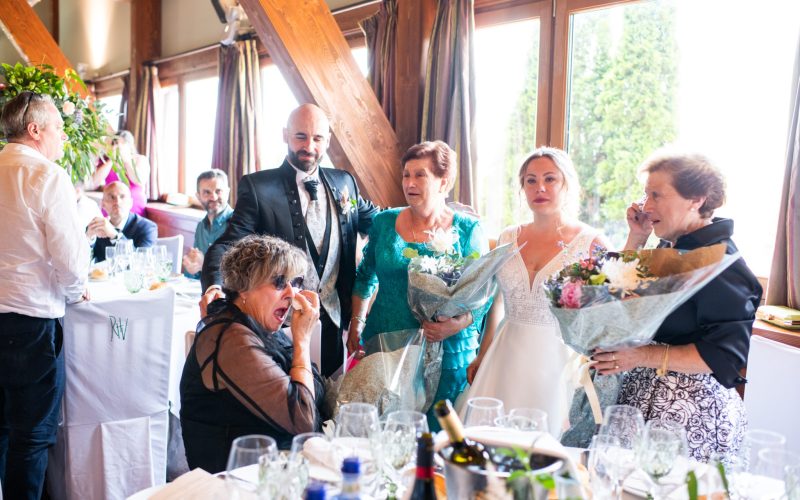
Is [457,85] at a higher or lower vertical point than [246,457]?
higher

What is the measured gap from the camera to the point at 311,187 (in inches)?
110

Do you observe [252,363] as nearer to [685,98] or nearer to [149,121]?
[685,98]

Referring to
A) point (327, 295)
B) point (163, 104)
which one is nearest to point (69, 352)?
point (327, 295)

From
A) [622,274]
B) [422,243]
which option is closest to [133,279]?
[422,243]

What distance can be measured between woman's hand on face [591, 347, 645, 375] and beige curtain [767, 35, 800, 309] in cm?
135

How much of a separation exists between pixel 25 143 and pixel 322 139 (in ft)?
3.90

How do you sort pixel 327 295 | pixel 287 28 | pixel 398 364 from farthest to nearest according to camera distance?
pixel 287 28 → pixel 327 295 → pixel 398 364

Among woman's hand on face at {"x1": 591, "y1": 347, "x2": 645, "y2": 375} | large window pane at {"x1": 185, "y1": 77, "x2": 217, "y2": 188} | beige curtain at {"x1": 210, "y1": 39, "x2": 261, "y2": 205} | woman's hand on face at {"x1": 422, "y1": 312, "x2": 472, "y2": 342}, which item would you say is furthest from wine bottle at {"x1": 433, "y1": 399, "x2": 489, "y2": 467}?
large window pane at {"x1": 185, "y1": 77, "x2": 217, "y2": 188}

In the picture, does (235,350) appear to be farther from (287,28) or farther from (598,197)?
(598,197)

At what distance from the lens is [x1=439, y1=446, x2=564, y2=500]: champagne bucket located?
1037 mm

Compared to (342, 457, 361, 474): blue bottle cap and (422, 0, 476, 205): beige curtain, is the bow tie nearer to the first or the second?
(422, 0, 476, 205): beige curtain

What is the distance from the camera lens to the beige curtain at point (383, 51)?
14.5ft

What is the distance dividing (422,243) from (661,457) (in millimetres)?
1397

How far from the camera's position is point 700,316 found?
1.82 metres
